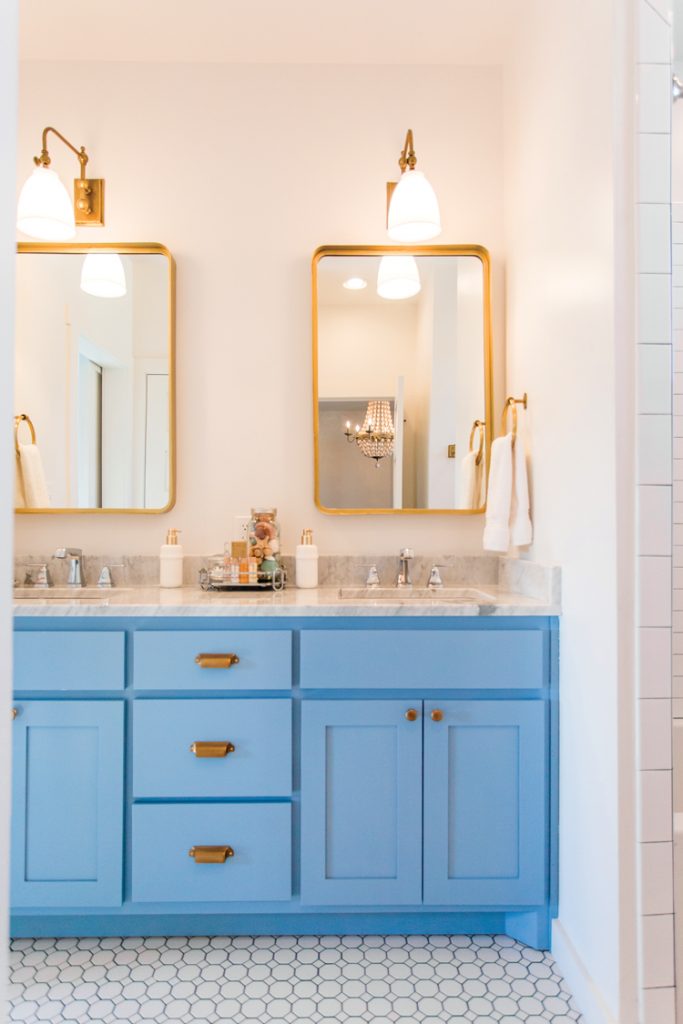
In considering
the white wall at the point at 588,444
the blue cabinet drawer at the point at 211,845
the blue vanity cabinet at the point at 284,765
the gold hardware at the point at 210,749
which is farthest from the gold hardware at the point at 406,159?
the blue cabinet drawer at the point at 211,845

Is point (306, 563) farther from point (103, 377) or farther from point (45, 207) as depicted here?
point (45, 207)

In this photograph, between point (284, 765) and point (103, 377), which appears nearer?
point (284, 765)

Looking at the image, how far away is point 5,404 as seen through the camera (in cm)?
66

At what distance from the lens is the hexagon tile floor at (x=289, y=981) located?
58.1 inches

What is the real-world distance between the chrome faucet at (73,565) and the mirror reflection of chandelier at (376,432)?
→ 3.14 feet

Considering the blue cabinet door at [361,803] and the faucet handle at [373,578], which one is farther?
the faucet handle at [373,578]

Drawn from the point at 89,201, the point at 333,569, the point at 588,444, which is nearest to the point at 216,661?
the point at 333,569

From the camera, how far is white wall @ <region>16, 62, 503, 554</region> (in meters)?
2.25

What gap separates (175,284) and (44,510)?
0.86 meters

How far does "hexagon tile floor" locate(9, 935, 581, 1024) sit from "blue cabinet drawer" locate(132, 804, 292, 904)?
0.15 m

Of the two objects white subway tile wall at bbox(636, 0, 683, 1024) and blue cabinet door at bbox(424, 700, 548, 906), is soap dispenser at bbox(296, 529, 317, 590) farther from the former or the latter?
white subway tile wall at bbox(636, 0, 683, 1024)

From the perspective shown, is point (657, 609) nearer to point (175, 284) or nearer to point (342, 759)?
point (342, 759)

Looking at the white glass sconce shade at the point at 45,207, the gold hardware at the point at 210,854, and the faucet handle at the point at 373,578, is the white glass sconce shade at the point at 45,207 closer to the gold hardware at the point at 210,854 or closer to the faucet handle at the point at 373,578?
the faucet handle at the point at 373,578

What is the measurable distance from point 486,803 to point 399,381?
1276mm
